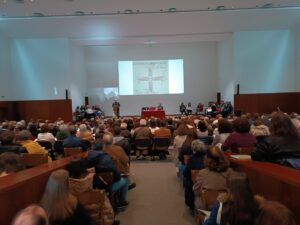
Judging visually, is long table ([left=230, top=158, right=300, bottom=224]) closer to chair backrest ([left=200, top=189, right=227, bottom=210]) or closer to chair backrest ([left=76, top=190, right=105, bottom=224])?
chair backrest ([left=200, top=189, right=227, bottom=210])

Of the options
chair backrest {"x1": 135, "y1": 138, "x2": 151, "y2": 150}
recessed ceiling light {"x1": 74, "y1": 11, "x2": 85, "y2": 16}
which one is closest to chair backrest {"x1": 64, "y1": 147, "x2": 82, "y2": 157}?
chair backrest {"x1": 135, "y1": 138, "x2": 151, "y2": 150}

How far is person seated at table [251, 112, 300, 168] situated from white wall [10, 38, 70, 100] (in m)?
15.2

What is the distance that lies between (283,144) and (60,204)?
1986 millimetres

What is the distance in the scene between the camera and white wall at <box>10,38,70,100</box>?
1706cm

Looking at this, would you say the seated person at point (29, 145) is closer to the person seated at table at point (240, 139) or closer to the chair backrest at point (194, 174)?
the chair backrest at point (194, 174)

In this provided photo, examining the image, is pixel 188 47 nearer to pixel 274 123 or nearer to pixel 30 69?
pixel 30 69

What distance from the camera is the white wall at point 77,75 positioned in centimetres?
1808

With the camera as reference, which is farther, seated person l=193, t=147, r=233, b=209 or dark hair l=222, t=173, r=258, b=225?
seated person l=193, t=147, r=233, b=209

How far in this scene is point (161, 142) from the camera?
837 centimetres

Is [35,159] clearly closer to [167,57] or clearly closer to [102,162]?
[102,162]

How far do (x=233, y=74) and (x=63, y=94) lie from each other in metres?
9.23

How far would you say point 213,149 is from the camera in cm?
340

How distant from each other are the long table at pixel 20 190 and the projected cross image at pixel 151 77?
17647mm

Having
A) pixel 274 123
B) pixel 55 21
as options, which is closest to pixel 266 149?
pixel 274 123
